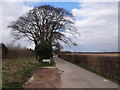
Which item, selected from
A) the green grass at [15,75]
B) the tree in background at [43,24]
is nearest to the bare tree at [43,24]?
the tree in background at [43,24]

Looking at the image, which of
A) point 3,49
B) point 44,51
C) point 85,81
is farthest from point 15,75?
point 3,49

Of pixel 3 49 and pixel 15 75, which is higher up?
pixel 3 49

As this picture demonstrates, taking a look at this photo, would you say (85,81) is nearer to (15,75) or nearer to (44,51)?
(15,75)

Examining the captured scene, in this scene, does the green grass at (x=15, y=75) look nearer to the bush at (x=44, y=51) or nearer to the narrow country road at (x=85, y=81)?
the narrow country road at (x=85, y=81)

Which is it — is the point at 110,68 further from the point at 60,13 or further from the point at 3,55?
the point at 60,13

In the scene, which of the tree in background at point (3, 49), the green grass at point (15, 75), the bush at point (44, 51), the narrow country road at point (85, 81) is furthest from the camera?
the tree in background at point (3, 49)

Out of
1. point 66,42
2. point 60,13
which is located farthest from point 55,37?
point 60,13

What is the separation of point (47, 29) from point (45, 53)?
1609cm

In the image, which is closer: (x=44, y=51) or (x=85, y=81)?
(x=85, y=81)

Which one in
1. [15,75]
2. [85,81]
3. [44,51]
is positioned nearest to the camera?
[85,81]

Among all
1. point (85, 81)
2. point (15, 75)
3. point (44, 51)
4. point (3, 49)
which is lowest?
point (85, 81)

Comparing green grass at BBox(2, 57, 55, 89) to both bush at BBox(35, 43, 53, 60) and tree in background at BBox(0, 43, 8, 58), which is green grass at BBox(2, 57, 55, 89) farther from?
tree in background at BBox(0, 43, 8, 58)

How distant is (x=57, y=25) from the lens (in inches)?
1734

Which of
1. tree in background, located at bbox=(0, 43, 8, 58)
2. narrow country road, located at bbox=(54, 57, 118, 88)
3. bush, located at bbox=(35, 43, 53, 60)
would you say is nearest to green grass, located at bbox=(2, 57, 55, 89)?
narrow country road, located at bbox=(54, 57, 118, 88)
